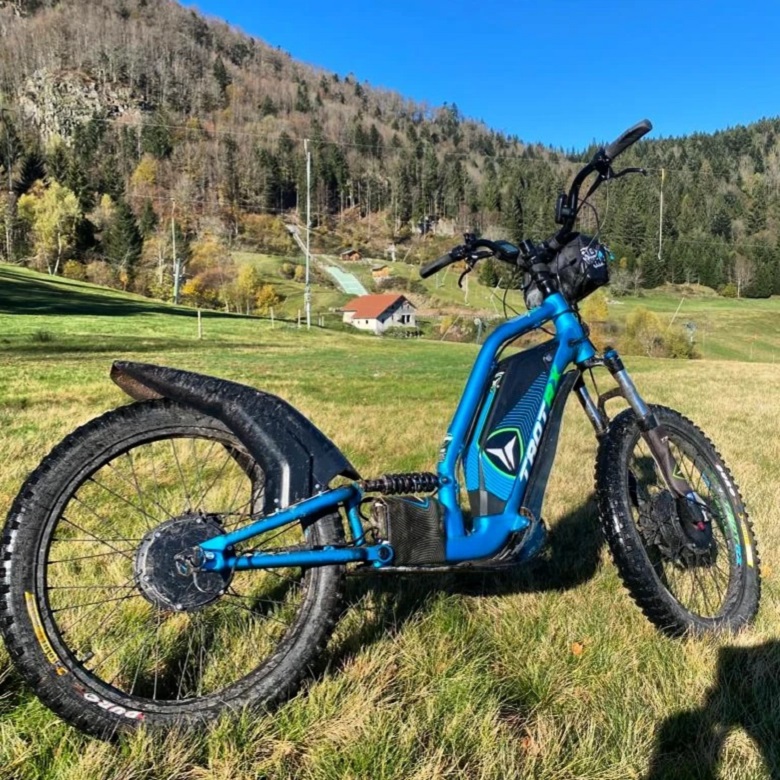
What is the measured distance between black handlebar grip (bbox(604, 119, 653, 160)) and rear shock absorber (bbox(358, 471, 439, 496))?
6.14ft

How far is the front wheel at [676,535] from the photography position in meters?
2.71

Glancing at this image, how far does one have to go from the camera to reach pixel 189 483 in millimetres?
4574

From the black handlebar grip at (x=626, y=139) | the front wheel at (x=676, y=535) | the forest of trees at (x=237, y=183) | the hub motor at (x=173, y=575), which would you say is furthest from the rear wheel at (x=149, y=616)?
the forest of trees at (x=237, y=183)

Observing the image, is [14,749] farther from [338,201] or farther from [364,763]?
[338,201]

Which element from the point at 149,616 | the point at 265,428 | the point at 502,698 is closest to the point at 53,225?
the point at 149,616

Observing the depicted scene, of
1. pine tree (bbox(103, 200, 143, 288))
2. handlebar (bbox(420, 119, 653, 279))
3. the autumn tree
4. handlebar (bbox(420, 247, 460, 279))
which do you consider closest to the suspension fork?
handlebar (bbox(420, 119, 653, 279))

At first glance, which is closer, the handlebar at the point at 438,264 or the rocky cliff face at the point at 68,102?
the handlebar at the point at 438,264

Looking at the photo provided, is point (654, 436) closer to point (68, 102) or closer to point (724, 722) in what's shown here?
point (724, 722)

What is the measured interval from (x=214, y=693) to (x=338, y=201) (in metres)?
171

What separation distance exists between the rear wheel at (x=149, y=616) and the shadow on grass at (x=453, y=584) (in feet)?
1.08

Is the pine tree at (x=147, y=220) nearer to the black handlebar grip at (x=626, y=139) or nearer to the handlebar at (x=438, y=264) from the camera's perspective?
the handlebar at (x=438, y=264)

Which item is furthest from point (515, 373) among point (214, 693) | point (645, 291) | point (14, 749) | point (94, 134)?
point (94, 134)

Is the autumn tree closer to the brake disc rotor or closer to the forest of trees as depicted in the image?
the forest of trees

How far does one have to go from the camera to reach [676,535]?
3105 mm
